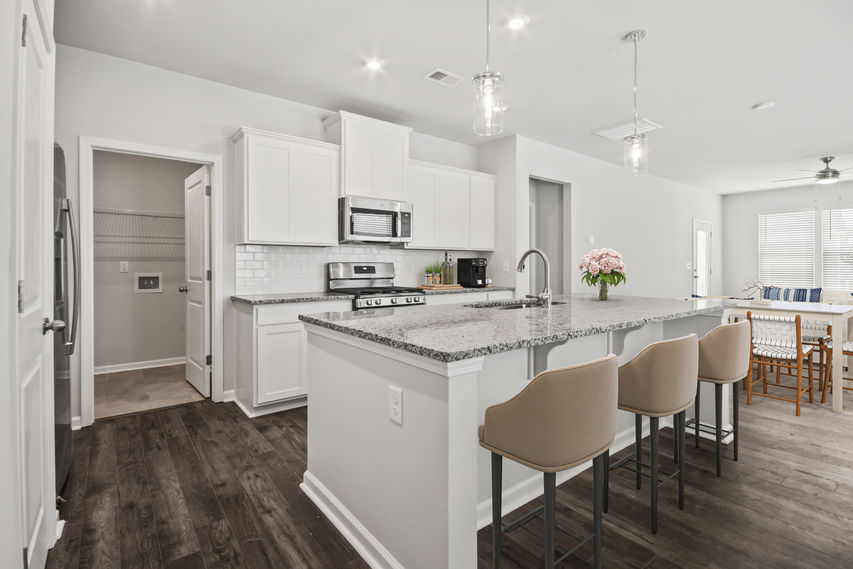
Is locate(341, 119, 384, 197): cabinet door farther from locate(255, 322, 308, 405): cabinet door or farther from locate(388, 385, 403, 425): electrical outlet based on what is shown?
locate(388, 385, 403, 425): electrical outlet

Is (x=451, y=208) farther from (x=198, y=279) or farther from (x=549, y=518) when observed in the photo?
(x=549, y=518)

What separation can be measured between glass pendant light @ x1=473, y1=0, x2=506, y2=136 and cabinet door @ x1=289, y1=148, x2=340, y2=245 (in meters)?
2.00

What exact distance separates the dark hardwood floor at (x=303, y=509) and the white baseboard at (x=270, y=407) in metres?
0.31

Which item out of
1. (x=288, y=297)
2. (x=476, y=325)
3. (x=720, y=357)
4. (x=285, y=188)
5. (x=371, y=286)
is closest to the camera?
(x=476, y=325)

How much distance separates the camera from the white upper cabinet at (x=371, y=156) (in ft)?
13.1

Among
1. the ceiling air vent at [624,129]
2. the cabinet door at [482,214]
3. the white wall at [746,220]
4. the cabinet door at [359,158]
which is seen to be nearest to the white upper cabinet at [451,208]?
the cabinet door at [482,214]

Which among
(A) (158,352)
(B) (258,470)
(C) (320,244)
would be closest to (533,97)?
(C) (320,244)

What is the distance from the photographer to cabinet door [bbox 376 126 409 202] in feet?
13.8

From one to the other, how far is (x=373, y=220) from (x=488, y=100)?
6.96 feet

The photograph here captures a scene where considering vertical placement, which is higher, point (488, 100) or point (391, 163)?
point (391, 163)

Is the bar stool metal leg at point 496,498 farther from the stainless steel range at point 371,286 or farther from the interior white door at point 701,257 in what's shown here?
the interior white door at point 701,257

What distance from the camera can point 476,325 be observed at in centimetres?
182

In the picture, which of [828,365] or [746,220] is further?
[746,220]

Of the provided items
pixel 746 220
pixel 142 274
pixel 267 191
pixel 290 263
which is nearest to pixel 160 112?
pixel 267 191
